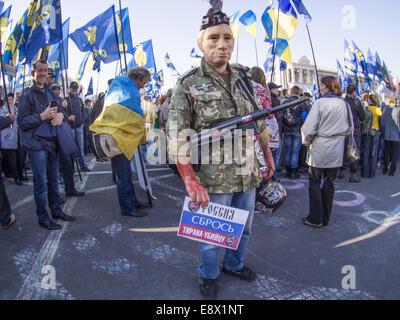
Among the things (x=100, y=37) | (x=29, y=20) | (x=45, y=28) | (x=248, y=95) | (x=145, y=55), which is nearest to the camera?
(x=248, y=95)

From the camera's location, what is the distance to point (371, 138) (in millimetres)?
7199

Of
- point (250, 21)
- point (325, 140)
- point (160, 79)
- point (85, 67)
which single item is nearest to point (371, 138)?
point (325, 140)

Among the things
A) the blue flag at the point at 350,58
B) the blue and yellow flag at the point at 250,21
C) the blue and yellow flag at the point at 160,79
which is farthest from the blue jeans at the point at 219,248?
the blue and yellow flag at the point at 160,79

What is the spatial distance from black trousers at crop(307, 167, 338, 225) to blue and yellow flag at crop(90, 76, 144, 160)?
256 cm

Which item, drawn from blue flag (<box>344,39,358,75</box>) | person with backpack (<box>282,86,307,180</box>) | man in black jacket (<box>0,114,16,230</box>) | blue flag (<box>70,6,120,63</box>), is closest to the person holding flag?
man in black jacket (<box>0,114,16,230</box>)

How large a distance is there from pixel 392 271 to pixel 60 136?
13.5 ft

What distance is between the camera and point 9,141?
5.98 meters

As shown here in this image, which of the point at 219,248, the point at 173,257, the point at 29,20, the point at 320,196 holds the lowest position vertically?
the point at 173,257

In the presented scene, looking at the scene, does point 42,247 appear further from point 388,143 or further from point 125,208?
point 388,143

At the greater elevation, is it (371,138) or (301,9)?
(301,9)

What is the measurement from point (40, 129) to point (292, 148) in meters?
5.39

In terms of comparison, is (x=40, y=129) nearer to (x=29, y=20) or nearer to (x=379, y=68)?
(x=29, y=20)

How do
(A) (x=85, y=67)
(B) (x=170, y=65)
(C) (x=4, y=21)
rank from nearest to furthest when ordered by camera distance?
1. (C) (x=4, y=21)
2. (A) (x=85, y=67)
3. (B) (x=170, y=65)
